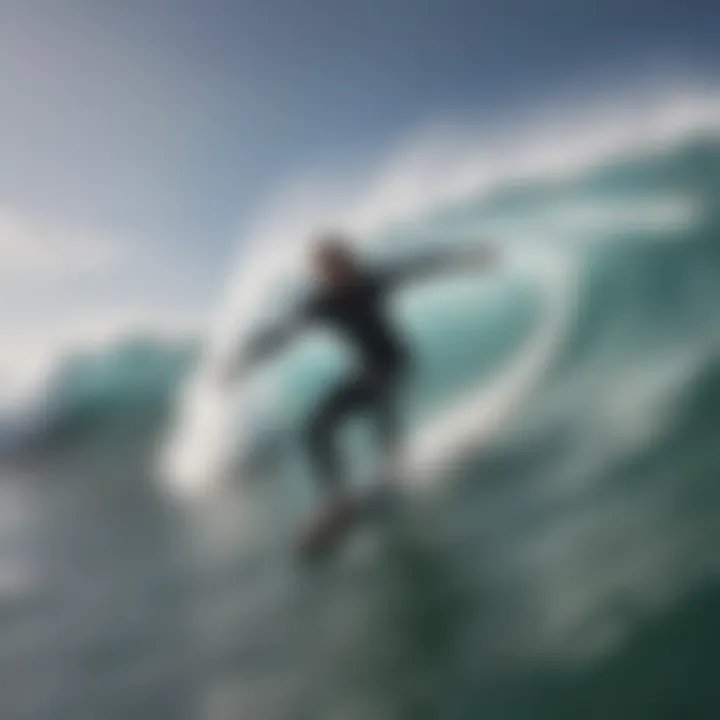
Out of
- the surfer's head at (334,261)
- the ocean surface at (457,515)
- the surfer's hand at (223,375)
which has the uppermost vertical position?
the surfer's head at (334,261)

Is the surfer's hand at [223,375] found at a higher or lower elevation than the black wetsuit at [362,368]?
higher

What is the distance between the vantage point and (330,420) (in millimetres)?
1926

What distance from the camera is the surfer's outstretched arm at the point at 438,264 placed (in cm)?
198

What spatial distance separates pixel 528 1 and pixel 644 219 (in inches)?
19.2

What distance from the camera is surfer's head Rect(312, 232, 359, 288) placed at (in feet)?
6.46

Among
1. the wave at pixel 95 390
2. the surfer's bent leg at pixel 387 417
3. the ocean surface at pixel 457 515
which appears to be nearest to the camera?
the ocean surface at pixel 457 515

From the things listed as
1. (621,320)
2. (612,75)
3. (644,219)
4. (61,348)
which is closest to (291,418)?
(61,348)

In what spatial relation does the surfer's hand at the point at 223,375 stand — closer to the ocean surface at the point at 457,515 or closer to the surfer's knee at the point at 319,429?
the ocean surface at the point at 457,515

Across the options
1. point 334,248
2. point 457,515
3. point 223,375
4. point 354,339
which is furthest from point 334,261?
point 457,515

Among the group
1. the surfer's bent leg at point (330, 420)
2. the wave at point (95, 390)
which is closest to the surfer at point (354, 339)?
the surfer's bent leg at point (330, 420)

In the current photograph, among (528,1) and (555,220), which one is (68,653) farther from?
(528,1)

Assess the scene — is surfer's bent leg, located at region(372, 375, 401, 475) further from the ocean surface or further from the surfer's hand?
the surfer's hand

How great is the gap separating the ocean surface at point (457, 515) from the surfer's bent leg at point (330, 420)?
33mm

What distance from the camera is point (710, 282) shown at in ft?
6.47
